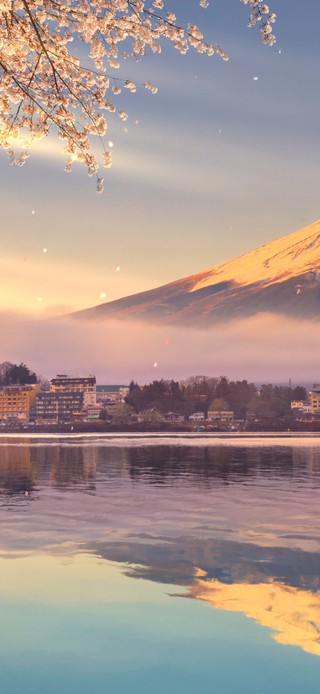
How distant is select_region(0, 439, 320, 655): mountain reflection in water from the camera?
13.9 m

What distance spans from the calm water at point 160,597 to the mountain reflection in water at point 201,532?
0.17 feet

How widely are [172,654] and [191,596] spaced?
9.43 feet

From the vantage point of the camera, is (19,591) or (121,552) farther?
(121,552)

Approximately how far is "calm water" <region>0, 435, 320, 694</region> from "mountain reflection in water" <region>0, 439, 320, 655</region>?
52 millimetres

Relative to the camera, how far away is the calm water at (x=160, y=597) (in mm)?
10258

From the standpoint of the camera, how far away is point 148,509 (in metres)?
26.2

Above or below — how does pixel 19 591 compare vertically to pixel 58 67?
below

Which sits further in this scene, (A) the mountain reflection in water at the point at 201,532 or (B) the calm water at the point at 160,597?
(A) the mountain reflection in water at the point at 201,532

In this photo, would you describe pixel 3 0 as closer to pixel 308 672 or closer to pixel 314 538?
pixel 308 672

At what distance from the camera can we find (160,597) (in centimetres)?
1381

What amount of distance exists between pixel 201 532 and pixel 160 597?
722cm

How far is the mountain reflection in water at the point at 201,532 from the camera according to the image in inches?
548

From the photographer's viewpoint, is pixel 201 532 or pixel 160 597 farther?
pixel 201 532

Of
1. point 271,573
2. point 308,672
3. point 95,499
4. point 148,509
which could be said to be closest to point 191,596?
point 271,573
